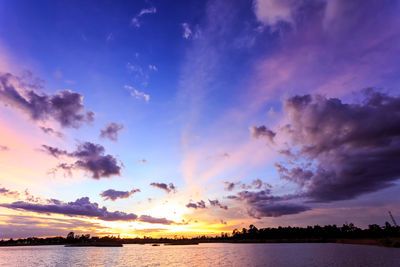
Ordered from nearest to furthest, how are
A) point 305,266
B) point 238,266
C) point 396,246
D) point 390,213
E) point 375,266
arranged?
point 375,266, point 305,266, point 238,266, point 396,246, point 390,213

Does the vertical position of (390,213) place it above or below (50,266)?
above

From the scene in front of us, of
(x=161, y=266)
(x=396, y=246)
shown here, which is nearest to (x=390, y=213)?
(x=396, y=246)

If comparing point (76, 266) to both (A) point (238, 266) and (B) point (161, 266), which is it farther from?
(A) point (238, 266)

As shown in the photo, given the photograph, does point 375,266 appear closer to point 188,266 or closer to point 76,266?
point 188,266

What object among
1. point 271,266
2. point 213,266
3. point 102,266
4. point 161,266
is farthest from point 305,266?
point 102,266

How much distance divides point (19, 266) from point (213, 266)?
214 feet

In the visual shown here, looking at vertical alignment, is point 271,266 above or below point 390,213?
below

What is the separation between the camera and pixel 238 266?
213ft

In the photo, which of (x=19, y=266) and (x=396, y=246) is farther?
(x=396, y=246)

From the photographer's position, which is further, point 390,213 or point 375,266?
point 390,213

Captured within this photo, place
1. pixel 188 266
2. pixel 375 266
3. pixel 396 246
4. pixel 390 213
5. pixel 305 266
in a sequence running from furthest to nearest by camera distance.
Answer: pixel 390 213 → pixel 396 246 → pixel 188 266 → pixel 305 266 → pixel 375 266

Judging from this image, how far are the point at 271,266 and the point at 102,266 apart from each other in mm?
52866

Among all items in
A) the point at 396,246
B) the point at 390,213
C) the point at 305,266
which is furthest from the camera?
the point at 390,213

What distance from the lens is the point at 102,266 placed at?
73.7m
